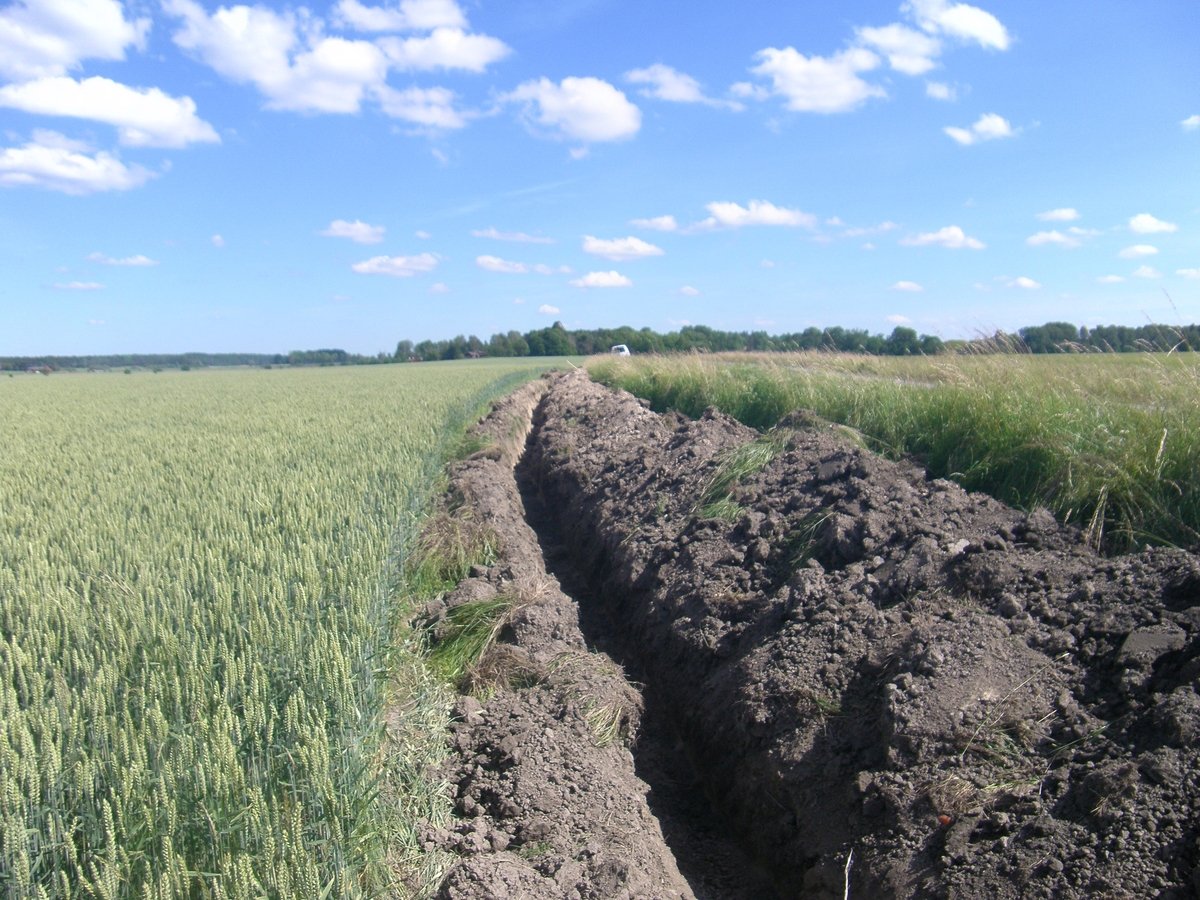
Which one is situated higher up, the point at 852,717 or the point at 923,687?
the point at 923,687

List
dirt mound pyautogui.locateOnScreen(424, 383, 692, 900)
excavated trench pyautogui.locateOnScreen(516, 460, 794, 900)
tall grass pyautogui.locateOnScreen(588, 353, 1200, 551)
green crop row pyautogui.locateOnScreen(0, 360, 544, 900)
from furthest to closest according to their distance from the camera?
1. tall grass pyautogui.locateOnScreen(588, 353, 1200, 551)
2. excavated trench pyautogui.locateOnScreen(516, 460, 794, 900)
3. dirt mound pyautogui.locateOnScreen(424, 383, 692, 900)
4. green crop row pyautogui.locateOnScreen(0, 360, 544, 900)

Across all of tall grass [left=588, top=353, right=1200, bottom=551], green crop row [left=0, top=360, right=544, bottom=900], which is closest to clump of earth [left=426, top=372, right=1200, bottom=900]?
tall grass [left=588, top=353, right=1200, bottom=551]

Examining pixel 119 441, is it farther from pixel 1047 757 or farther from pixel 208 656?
pixel 1047 757

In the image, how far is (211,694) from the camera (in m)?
2.93

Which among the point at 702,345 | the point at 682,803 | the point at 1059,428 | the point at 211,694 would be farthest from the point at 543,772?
the point at 702,345

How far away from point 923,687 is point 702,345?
915 inches

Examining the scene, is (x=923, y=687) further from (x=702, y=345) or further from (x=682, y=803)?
(x=702, y=345)

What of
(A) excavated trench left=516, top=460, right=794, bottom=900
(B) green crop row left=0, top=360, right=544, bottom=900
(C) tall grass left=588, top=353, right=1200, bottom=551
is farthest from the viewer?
(C) tall grass left=588, top=353, right=1200, bottom=551

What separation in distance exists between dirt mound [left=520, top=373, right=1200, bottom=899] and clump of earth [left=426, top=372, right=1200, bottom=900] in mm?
12

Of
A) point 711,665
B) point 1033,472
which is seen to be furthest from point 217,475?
point 1033,472

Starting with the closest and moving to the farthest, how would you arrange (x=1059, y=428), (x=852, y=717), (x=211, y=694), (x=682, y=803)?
(x=211, y=694)
(x=852, y=717)
(x=682, y=803)
(x=1059, y=428)

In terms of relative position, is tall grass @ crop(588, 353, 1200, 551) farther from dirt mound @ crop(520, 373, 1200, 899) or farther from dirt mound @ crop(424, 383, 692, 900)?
dirt mound @ crop(424, 383, 692, 900)

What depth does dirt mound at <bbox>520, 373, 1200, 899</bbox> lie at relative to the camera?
8.49 feet

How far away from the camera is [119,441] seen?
37.6 ft
